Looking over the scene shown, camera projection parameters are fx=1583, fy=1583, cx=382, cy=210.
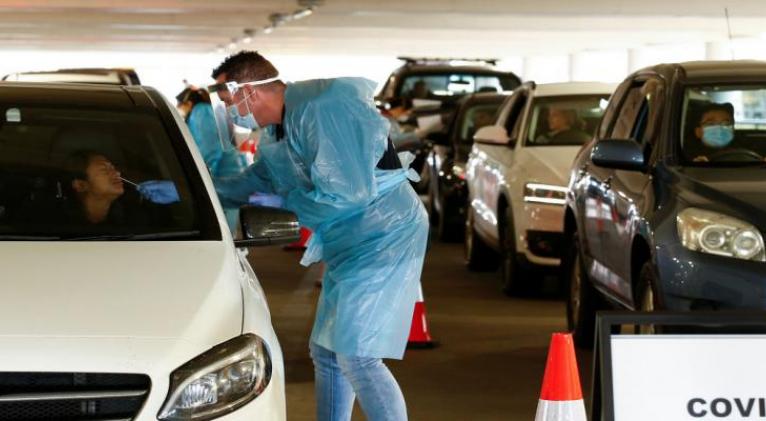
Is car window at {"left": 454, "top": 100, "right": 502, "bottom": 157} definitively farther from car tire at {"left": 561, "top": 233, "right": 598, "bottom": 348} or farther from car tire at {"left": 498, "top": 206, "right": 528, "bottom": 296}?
car tire at {"left": 561, "top": 233, "right": 598, "bottom": 348}

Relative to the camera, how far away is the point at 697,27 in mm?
34688

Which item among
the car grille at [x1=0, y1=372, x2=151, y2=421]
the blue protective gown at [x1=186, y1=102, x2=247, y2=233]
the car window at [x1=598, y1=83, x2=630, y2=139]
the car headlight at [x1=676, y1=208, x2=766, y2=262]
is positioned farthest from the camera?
the blue protective gown at [x1=186, y1=102, x2=247, y2=233]

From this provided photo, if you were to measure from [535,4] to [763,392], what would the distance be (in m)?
24.4

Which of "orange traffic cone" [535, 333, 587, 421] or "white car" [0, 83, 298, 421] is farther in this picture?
"orange traffic cone" [535, 333, 587, 421]

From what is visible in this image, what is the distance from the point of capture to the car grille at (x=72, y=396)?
14.4ft

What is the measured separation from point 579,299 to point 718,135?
2.07m

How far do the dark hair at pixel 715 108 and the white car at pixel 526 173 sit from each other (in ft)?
11.1

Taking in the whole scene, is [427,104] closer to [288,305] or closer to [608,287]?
[288,305]

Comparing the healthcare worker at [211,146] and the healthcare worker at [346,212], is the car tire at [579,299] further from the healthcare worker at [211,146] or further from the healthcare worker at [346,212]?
the healthcare worker at [346,212]

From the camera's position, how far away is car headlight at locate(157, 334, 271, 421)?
14.6 feet

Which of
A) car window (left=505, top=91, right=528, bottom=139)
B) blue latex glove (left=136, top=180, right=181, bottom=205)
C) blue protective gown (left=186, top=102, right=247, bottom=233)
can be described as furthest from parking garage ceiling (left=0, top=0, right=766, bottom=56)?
blue latex glove (left=136, top=180, right=181, bottom=205)

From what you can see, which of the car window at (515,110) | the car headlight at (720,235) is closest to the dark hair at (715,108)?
the car headlight at (720,235)

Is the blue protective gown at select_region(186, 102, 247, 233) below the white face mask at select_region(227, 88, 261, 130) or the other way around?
below

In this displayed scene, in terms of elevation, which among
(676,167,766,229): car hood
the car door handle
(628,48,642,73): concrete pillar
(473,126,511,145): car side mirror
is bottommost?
(628,48,642,73): concrete pillar
